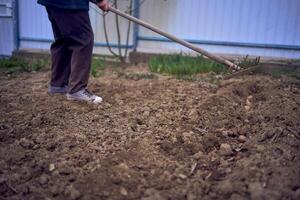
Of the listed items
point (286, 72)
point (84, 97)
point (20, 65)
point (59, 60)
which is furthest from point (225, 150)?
point (20, 65)

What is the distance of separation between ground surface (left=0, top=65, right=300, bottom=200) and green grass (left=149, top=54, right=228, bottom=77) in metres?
0.72

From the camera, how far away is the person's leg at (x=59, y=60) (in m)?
4.24

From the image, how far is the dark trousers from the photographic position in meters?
3.88

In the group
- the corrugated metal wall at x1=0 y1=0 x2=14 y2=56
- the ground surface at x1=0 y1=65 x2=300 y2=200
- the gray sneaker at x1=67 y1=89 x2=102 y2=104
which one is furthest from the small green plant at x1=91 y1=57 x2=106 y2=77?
the corrugated metal wall at x1=0 y1=0 x2=14 y2=56

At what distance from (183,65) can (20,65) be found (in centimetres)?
260

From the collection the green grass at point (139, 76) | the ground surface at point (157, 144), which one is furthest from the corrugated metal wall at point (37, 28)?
the ground surface at point (157, 144)

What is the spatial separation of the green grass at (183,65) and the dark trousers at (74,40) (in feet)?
5.11

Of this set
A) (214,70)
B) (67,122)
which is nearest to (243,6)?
(214,70)

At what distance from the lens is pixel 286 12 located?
575 cm

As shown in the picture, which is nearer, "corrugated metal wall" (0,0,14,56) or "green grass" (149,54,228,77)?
"green grass" (149,54,228,77)

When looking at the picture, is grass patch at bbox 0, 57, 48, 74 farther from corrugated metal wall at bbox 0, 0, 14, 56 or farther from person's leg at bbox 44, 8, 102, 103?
person's leg at bbox 44, 8, 102, 103

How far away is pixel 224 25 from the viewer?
6074 millimetres

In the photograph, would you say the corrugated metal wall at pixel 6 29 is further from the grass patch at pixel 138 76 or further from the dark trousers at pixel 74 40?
the dark trousers at pixel 74 40

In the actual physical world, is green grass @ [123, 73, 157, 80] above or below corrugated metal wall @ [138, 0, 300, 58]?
below
